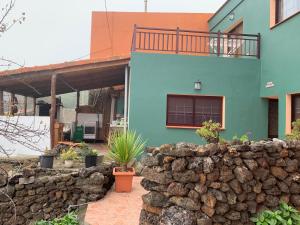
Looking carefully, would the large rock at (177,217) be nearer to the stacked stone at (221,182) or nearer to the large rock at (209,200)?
the stacked stone at (221,182)

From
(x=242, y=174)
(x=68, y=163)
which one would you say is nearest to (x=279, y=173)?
(x=242, y=174)

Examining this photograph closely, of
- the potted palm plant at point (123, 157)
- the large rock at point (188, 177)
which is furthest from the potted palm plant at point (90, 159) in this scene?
the large rock at point (188, 177)

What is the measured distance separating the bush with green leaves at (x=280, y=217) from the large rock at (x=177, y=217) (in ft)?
2.98

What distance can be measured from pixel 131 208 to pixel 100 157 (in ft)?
10.8

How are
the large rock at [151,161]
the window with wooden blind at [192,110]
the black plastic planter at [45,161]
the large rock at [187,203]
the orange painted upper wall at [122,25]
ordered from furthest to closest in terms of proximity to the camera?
the orange painted upper wall at [122,25], the window with wooden blind at [192,110], the black plastic planter at [45,161], the large rock at [151,161], the large rock at [187,203]

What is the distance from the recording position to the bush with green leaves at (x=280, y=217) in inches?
177

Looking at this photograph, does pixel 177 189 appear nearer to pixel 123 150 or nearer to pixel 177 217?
pixel 177 217

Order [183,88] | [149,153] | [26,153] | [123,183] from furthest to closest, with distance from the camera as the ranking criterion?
[26,153], [183,88], [123,183], [149,153]

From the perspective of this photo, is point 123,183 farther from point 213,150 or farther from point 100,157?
point 213,150

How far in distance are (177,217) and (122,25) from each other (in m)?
12.9

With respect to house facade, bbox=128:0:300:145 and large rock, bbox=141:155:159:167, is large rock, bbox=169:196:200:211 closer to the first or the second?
large rock, bbox=141:155:159:167

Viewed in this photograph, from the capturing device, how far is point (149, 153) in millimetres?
5227

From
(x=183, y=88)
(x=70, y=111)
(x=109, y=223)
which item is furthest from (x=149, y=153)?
(x=70, y=111)

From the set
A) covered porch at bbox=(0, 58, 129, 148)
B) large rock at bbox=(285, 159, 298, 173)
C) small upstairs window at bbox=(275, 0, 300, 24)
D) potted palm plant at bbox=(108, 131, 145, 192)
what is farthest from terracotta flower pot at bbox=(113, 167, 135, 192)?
small upstairs window at bbox=(275, 0, 300, 24)
